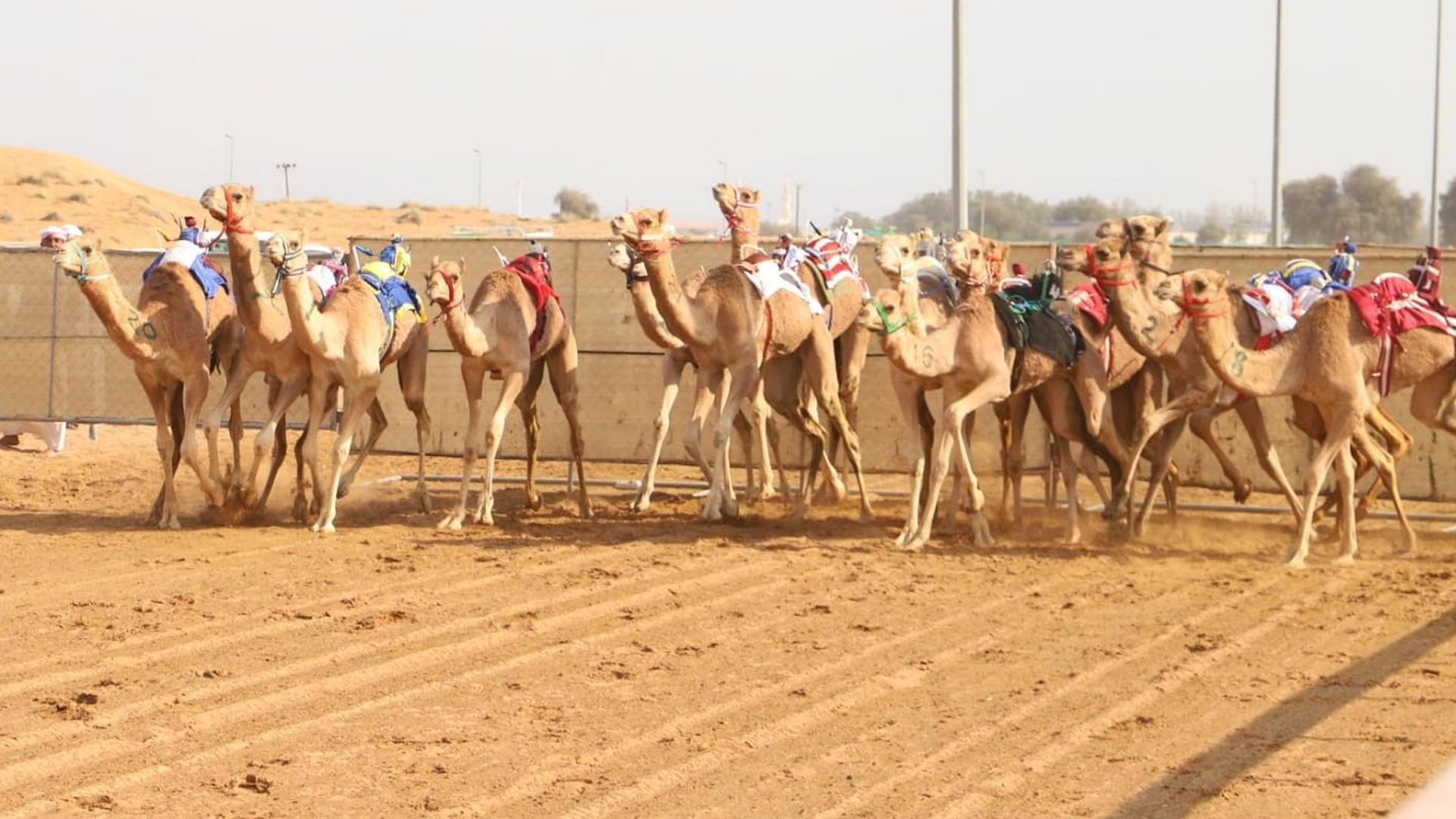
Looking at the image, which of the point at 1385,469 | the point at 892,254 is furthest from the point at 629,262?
the point at 1385,469

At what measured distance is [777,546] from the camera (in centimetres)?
1396

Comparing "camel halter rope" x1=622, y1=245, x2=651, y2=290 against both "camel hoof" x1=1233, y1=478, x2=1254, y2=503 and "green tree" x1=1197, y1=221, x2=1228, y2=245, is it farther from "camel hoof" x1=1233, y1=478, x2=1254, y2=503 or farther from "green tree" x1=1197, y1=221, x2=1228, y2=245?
"green tree" x1=1197, y1=221, x2=1228, y2=245

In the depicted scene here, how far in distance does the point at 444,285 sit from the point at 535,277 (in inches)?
55.2

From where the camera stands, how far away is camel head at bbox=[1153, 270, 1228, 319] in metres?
12.9

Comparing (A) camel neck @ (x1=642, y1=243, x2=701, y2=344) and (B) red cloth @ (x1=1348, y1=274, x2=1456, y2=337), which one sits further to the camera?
(A) camel neck @ (x1=642, y1=243, x2=701, y2=344)

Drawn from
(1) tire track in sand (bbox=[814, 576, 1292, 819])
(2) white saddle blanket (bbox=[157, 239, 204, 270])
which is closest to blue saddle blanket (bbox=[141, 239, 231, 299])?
(2) white saddle blanket (bbox=[157, 239, 204, 270])

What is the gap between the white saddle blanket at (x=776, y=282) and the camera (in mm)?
15133

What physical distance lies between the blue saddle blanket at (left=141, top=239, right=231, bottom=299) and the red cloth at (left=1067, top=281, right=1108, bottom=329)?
6.64 meters

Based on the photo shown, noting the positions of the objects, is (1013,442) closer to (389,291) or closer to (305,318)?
(389,291)

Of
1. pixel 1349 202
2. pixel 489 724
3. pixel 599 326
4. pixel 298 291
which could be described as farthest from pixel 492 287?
pixel 1349 202

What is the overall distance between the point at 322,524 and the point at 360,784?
7686mm

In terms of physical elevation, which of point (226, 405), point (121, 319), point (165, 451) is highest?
point (121, 319)

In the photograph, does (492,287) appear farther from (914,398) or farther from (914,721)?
(914,721)

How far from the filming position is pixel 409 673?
9.32 m
